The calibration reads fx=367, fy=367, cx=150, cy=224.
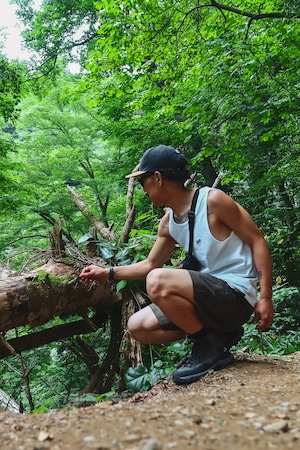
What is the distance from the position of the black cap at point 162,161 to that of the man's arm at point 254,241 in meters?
0.34

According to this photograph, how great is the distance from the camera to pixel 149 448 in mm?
1073

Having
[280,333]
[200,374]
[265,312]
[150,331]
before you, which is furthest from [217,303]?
[280,333]

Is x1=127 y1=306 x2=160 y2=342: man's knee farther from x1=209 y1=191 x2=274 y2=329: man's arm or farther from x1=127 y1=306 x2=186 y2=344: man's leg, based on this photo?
x1=209 y1=191 x2=274 y2=329: man's arm

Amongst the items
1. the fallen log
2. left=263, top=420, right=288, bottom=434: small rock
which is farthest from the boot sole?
the fallen log

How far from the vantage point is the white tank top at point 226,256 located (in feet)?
8.07

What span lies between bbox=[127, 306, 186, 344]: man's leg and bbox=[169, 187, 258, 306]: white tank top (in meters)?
0.60

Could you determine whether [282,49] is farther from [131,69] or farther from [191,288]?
[191,288]

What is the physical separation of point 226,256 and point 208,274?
0.18 metres

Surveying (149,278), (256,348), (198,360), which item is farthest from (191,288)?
(256,348)

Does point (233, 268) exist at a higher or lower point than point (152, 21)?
lower

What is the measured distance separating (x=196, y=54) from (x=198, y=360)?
5886 mm

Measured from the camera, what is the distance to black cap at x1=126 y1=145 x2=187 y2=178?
259 cm

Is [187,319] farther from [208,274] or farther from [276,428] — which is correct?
[276,428]

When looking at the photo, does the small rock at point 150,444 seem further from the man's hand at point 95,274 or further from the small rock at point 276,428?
the man's hand at point 95,274
